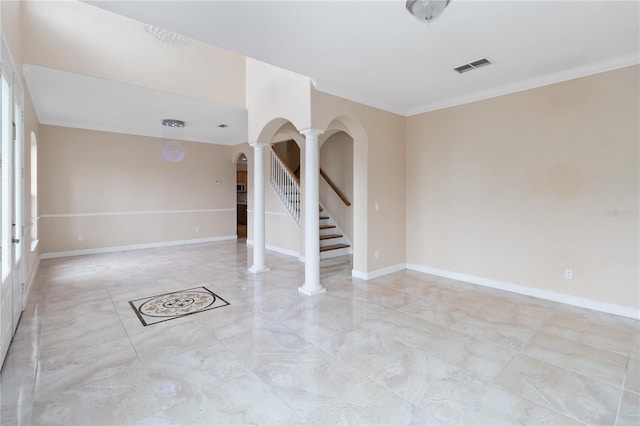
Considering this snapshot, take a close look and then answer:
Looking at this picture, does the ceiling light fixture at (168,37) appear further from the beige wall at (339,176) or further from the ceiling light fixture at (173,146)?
the beige wall at (339,176)

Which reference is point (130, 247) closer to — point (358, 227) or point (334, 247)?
point (334, 247)

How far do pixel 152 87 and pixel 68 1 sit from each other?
1290 mm

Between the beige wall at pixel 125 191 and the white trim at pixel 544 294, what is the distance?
616 cm

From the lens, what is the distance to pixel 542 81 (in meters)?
3.81

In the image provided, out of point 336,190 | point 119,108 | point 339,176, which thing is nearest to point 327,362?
point 336,190

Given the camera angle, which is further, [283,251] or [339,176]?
[339,176]

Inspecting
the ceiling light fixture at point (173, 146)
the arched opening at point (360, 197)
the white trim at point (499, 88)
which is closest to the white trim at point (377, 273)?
the arched opening at point (360, 197)

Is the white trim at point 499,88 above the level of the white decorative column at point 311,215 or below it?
above

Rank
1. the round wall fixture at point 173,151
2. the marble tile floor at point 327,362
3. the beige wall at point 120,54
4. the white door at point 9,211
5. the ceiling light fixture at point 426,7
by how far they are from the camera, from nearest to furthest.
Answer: the marble tile floor at point 327,362
the ceiling light fixture at point 426,7
the white door at point 9,211
the beige wall at point 120,54
the round wall fixture at point 173,151

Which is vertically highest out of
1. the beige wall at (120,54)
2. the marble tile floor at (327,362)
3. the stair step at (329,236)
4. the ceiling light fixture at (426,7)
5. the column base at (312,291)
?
the beige wall at (120,54)

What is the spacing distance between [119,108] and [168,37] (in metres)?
1.93

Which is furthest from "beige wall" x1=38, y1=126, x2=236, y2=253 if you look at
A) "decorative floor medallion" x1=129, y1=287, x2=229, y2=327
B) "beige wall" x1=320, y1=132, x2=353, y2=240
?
"decorative floor medallion" x1=129, y1=287, x2=229, y2=327

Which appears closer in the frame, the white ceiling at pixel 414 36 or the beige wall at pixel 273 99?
the white ceiling at pixel 414 36

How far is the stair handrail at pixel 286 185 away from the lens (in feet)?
22.6
